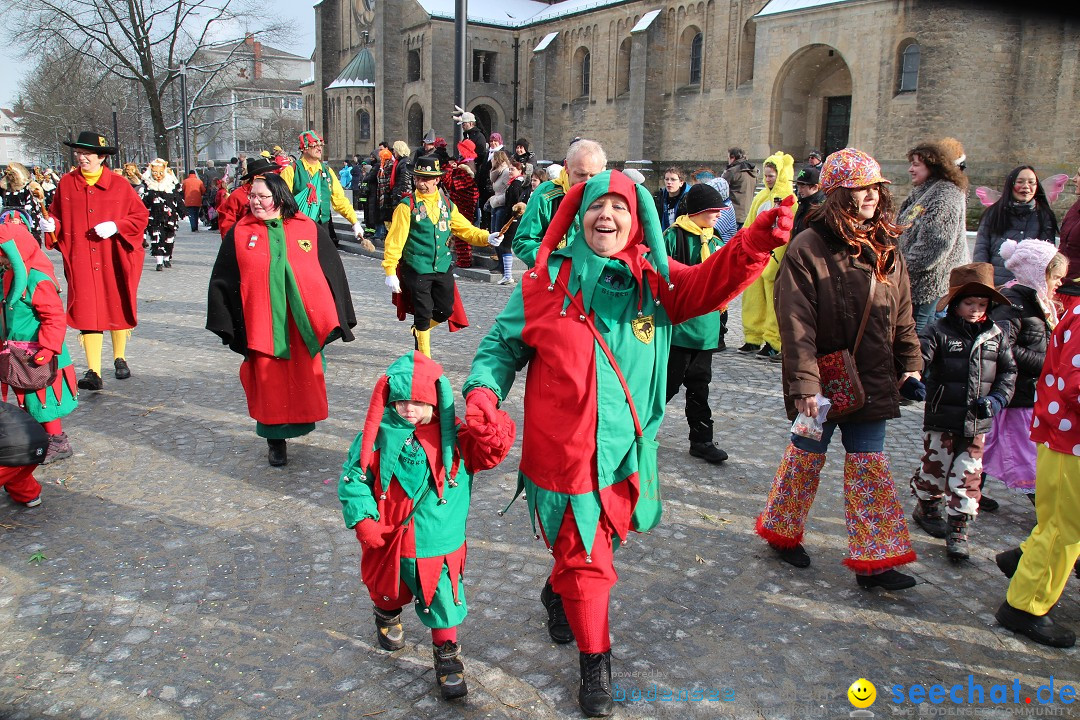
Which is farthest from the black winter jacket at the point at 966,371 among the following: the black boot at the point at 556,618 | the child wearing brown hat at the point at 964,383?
the black boot at the point at 556,618

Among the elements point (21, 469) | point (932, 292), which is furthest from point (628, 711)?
point (932, 292)

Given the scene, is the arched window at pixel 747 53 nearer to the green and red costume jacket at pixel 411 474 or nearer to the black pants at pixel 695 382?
the black pants at pixel 695 382

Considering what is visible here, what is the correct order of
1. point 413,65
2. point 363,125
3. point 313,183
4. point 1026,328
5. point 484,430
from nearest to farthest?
point 484,430, point 1026,328, point 313,183, point 413,65, point 363,125

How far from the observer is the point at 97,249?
7309 millimetres

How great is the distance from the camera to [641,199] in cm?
304

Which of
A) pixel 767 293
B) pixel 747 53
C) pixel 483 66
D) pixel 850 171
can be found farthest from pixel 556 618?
pixel 483 66

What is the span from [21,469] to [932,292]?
6.61 m

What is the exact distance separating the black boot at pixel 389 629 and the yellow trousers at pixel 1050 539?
→ 102 inches

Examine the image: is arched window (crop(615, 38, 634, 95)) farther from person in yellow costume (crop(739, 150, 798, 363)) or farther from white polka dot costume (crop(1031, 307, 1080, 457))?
white polka dot costume (crop(1031, 307, 1080, 457))

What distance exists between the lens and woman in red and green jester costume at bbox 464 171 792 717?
9.76ft

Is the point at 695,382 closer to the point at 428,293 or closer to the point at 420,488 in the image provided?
the point at 428,293

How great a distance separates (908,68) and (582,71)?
64.3 ft

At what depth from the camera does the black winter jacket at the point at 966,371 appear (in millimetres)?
4281

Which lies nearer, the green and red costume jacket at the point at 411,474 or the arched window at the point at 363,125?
the green and red costume jacket at the point at 411,474
